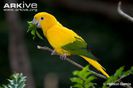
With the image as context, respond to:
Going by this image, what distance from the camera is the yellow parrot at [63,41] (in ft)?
3.04

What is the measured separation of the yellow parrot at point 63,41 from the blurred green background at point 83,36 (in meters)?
0.94

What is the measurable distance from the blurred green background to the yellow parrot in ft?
3.09

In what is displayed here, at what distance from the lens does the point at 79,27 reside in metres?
1.93

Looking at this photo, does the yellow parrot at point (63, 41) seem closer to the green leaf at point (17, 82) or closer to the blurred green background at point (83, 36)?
the green leaf at point (17, 82)

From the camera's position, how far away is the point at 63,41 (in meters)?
0.96

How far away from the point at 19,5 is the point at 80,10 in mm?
1059

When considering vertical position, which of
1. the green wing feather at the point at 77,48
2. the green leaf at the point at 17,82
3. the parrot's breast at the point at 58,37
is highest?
the parrot's breast at the point at 58,37

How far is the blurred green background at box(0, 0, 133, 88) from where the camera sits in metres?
2.06

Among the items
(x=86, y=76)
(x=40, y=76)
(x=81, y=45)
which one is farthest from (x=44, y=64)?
(x=86, y=76)

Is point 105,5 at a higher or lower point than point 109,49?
higher

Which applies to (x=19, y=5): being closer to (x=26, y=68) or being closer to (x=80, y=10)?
(x=26, y=68)

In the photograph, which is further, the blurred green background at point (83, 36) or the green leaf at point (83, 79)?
the blurred green background at point (83, 36)

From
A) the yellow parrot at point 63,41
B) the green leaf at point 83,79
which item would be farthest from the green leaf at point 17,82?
the yellow parrot at point 63,41

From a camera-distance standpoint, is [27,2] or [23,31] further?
[23,31]
